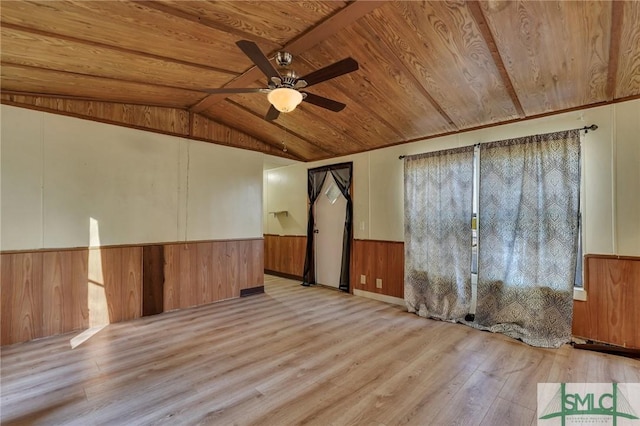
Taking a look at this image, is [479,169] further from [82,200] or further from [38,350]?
[38,350]

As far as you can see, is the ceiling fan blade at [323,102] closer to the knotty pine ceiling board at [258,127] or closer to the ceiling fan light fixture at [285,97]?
the ceiling fan light fixture at [285,97]

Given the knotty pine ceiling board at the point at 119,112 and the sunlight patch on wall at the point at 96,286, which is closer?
the knotty pine ceiling board at the point at 119,112

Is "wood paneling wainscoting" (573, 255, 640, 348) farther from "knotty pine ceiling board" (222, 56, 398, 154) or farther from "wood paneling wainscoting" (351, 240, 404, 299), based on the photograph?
"knotty pine ceiling board" (222, 56, 398, 154)

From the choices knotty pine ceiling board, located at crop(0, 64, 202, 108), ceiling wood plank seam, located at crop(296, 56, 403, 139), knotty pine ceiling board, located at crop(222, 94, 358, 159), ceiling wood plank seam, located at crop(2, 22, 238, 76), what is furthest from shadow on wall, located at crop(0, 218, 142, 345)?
ceiling wood plank seam, located at crop(296, 56, 403, 139)

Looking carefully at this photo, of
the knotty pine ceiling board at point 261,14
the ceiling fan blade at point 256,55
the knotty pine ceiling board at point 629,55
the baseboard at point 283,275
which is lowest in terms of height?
the baseboard at point 283,275

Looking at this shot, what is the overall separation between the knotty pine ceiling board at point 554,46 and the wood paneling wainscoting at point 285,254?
4.39 metres

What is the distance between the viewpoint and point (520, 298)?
321 cm

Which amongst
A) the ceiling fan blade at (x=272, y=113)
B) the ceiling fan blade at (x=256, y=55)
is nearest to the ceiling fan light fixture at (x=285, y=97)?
the ceiling fan blade at (x=256, y=55)

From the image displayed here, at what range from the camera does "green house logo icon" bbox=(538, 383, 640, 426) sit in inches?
74.6

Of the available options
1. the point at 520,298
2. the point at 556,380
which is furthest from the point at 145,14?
the point at 520,298

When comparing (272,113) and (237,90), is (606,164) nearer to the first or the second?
(272,113)

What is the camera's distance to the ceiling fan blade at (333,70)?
213 cm

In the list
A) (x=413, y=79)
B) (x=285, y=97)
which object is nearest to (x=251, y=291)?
(x=285, y=97)

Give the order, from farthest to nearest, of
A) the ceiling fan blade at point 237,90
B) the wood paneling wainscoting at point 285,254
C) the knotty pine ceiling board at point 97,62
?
the wood paneling wainscoting at point 285,254 < the ceiling fan blade at point 237,90 < the knotty pine ceiling board at point 97,62
